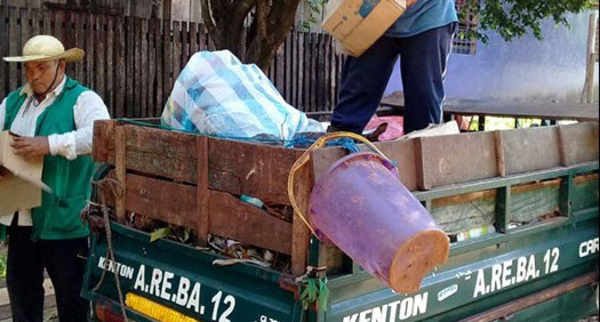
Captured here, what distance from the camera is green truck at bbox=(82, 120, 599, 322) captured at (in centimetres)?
260

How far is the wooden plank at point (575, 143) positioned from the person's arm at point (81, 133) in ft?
7.34

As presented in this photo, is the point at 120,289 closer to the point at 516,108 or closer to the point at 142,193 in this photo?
the point at 142,193

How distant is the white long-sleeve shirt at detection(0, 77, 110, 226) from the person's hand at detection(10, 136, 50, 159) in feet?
0.10

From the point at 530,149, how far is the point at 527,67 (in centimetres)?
1016

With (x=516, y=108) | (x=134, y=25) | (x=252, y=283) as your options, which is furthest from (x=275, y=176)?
(x=134, y=25)

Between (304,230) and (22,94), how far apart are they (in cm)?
239

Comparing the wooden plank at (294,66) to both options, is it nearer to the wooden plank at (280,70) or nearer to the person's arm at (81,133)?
the wooden plank at (280,70)

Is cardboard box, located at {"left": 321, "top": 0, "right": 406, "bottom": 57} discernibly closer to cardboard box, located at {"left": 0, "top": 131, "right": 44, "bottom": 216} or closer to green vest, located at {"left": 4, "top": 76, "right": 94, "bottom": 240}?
green vest, located at {"left": 4, "top": 76, "right": 94, "bottom": 240}

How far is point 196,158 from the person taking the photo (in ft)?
9.57

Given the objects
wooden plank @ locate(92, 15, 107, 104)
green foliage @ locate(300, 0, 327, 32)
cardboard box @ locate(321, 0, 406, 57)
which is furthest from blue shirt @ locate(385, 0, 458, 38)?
→ green foliage @ locate(300, 0, 327, 32)

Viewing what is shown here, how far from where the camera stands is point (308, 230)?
2.50m

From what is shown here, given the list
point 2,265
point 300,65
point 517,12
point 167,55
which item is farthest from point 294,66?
point 2,265

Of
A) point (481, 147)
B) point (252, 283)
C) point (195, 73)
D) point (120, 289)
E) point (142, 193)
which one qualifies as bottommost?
point (120, 289)

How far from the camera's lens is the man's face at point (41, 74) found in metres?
4.11
